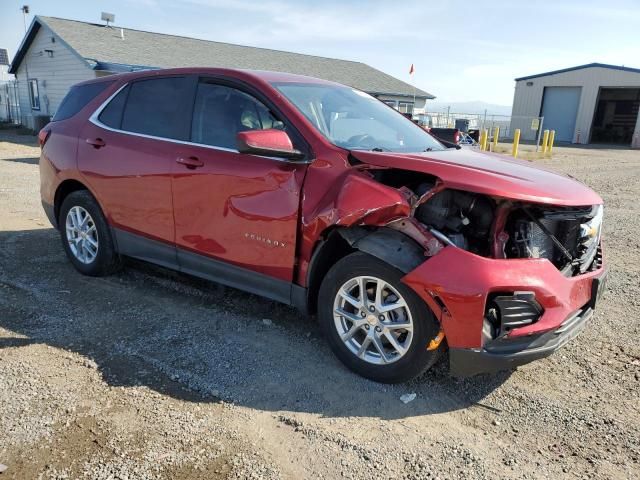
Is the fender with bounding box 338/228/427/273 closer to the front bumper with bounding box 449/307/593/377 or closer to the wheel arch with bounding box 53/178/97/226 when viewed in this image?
the front bumper with bounding box 449/307/593/377

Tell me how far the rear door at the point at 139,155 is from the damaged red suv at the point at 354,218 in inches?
0.6

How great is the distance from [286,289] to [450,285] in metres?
1.21

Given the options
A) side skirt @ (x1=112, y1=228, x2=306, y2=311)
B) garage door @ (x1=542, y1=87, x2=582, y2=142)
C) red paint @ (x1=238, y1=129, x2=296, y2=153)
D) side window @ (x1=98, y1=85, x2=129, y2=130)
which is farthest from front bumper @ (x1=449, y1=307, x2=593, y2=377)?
garage door @ (x1=542, y1=87, x2=582, y2=142)

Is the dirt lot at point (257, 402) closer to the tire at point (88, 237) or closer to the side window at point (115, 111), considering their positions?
the tire at point (88, 237)

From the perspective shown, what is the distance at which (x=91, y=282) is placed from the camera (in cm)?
464

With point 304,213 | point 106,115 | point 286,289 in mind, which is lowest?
point 286,289

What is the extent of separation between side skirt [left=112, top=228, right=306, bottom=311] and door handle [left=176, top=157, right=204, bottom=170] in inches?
27.1

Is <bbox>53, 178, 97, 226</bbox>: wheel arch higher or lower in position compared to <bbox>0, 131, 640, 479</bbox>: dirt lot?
higher

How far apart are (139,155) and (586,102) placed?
111 feet

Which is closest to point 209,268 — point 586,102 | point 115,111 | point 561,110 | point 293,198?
point 293,198

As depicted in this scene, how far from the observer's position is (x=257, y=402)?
2.89 metres

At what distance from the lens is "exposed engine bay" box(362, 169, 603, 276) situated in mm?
2848

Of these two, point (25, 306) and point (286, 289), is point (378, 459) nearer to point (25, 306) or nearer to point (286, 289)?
point (286, 289)

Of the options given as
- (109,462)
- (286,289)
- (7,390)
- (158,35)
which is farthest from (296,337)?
(158,35)
